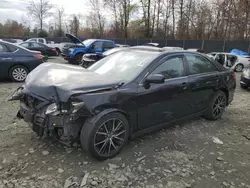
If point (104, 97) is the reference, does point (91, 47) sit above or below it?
above

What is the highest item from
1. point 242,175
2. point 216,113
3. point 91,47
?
point 91,47

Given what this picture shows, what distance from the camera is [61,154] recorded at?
316 centimetres

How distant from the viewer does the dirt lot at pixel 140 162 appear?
265 cm

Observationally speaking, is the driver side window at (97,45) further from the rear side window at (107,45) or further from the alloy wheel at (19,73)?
the alloy wheel at (19,73)

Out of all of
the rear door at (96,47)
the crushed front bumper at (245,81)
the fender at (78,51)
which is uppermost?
the rear door at (96,47)

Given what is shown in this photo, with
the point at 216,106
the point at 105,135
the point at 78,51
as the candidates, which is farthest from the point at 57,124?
the point at 78,51

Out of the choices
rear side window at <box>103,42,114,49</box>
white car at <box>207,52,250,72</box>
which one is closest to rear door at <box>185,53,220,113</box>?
rear side window at <box>103,42,114,49</box>

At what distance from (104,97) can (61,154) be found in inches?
42.8

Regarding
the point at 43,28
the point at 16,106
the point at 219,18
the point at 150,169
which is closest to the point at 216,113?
the point at 150,169

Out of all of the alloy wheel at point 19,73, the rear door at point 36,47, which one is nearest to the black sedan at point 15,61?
the alloy wheel at point 19,73

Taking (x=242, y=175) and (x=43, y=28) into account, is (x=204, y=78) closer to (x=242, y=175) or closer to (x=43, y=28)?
(x=242, y=175)

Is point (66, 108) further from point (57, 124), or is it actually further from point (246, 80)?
point (246, 80)

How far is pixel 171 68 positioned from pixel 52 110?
2066 millimetres

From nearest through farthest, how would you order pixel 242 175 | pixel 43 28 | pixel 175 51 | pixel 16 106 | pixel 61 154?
1. pixel 242 175
2. pixel 61 154
3. pixel 175 51
4. pixel 16 106
5. pixel 43 28
